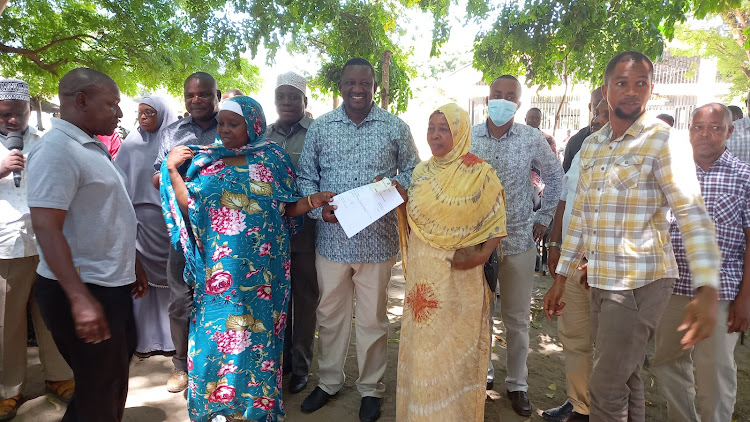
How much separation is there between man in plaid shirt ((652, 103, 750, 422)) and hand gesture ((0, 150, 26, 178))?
13.8 feet

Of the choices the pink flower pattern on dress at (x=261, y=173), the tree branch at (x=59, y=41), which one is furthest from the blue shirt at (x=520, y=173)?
the tree branch at (x=59, y=41)

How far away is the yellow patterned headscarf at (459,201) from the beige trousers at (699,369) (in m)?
1.17

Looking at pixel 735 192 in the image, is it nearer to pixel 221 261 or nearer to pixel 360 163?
pixel 360 163

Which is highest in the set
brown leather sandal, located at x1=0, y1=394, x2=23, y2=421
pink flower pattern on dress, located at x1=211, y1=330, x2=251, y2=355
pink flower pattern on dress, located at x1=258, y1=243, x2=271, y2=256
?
pink flower pattern on dress, located at x1=258, y1=243, x2=271, y2=256

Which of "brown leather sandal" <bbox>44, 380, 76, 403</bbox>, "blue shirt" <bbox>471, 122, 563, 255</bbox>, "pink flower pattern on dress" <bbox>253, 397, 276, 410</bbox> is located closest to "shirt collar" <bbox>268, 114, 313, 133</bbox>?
"blue shirt" <bbox>471, 122, 563, 255</bbox>

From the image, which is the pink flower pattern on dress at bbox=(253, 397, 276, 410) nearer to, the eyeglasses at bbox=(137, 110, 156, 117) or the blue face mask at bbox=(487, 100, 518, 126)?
the eyeglasses at bbox=(137, 110, 156, 117)

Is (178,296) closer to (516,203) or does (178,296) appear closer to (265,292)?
(265,292)

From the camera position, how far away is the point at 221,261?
2947 mm

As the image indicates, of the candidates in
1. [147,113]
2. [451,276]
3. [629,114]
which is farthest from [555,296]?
[147,113]

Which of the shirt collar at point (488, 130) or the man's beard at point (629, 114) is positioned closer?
the man's beard at point (629, 114)

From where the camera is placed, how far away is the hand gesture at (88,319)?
6.77 ft

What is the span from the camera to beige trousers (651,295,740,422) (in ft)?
9.12

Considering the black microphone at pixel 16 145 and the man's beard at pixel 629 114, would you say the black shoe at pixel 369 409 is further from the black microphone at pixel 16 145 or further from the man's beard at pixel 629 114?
→ the black microphone at pixel 16 145

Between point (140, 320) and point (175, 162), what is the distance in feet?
6.08
